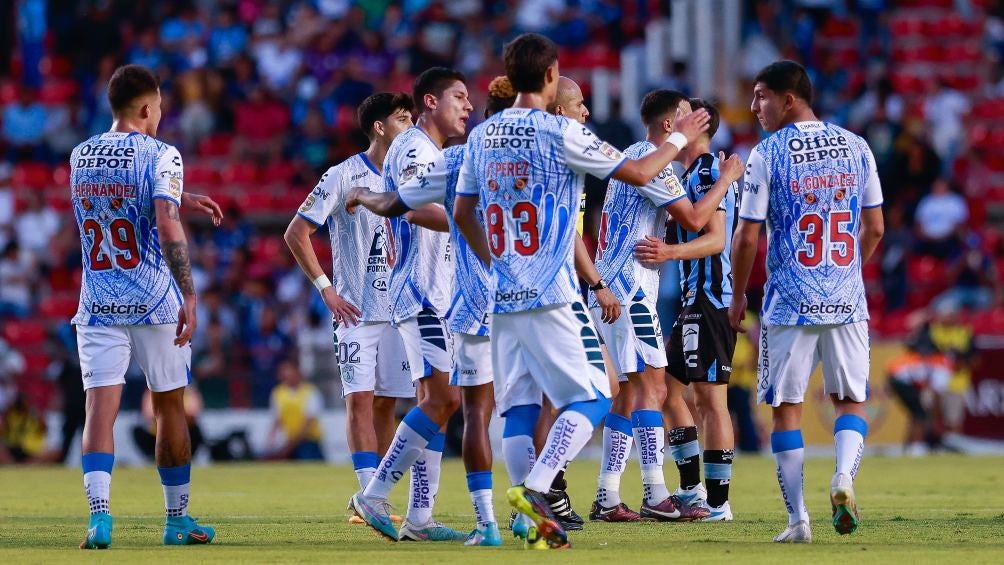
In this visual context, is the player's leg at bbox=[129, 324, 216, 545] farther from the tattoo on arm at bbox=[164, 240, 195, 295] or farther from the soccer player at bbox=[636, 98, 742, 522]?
the soccer player at bbox=[636, 98, 742, 522]

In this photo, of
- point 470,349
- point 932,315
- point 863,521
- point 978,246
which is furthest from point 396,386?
point 978,246

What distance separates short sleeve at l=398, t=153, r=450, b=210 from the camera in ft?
29.5

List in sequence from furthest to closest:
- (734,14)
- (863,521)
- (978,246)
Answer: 1. (734,14)
2. (978,246)
3. (863,521)

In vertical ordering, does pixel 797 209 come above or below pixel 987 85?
below

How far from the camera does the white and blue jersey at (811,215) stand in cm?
894

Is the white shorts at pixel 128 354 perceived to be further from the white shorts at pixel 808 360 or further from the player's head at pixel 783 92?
the player's head at pixel 783 92

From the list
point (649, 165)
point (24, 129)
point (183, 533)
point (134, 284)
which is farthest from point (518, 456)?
point (24, 129)

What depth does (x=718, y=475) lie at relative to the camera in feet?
35.8

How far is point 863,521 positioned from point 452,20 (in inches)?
780

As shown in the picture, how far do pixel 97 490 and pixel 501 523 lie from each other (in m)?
2.86

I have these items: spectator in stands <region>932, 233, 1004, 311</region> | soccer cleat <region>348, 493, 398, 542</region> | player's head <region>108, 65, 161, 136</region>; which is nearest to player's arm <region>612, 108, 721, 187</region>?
soccer cleat <region>348, 493, 398, 542</region>

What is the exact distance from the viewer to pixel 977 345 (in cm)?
2123

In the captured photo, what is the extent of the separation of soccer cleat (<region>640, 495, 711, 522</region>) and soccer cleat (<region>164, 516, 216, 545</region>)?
3222 millimetres

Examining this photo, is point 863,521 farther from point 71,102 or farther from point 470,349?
point 71,102
